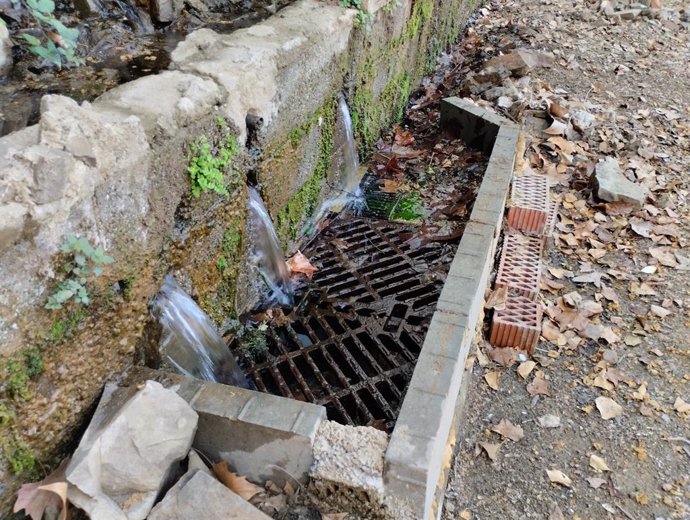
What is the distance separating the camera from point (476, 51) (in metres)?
7.52

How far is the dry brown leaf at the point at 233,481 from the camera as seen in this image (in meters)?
2.16

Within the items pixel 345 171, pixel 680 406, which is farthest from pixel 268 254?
pixel 680 406

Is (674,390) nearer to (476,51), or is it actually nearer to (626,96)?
(626,96)

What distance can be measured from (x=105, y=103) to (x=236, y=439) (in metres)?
1.39

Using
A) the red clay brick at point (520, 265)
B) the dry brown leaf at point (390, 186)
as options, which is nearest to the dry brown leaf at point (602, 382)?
the red clay brick at point (520, 265)

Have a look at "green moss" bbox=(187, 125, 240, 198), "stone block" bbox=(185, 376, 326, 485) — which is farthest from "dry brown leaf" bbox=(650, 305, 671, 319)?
"green moss" bbox=(187, 125, 240, 198)

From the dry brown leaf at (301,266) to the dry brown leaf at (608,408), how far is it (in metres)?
1.82

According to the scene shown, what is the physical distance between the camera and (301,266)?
3.72 meters

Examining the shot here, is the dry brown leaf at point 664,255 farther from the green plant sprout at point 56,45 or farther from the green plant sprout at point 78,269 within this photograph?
the green plant sprout at point 56,45

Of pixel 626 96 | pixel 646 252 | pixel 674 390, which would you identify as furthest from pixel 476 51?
pixel 674 390

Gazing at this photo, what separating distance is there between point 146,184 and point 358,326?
152 centimetres

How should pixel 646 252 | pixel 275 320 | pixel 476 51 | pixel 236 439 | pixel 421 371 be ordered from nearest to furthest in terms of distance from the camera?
pixel 236 439 → pixel 421 371 → pixel 275 320 → pixel 646 252 → pixel 476 51

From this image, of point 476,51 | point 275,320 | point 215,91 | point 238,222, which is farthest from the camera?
point 476,51

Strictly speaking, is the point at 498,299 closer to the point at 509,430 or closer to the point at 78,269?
the point at 509,430
